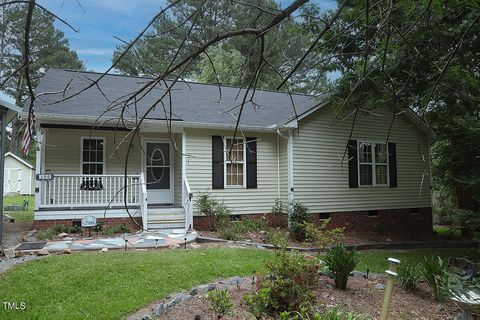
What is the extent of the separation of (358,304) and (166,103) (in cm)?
942

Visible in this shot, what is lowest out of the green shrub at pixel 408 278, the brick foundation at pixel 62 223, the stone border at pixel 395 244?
the stone border at pixel 395 244

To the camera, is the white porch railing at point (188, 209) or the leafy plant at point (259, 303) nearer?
the leafy plant at point (259, 303)

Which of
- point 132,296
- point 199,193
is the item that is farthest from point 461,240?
point 132,296

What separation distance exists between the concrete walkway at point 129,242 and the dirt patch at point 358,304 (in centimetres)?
379

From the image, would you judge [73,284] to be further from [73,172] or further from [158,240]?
[73,172]

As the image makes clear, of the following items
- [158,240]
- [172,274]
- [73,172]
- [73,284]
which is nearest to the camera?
[73,284]

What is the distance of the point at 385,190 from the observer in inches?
552

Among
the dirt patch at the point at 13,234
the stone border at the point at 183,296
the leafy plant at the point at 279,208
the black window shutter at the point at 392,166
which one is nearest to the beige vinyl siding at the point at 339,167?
the black window shutter at the point at 392,166

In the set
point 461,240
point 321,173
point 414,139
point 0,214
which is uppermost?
point 414,139

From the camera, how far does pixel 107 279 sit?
5.43 m

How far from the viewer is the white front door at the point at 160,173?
41.5 ft

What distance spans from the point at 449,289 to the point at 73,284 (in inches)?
176

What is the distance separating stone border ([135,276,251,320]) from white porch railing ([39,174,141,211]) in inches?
226

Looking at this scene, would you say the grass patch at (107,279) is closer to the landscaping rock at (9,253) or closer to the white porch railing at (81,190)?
the landscaping rock at (9,253)
